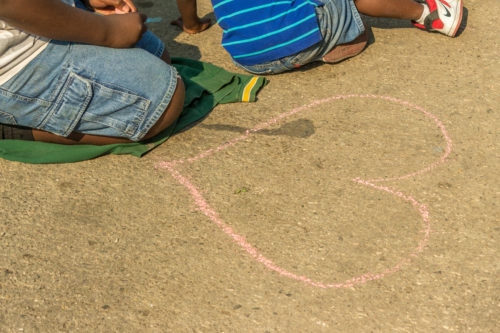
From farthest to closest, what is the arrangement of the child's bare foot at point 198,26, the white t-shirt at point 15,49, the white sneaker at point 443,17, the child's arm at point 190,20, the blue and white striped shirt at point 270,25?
the child's bare foot at point 198,26
the child's arm at point 190,20
the white sneaker at point 443,17
the blue and white striped shirt at point 270,25
the white t-shirt at point 15,49

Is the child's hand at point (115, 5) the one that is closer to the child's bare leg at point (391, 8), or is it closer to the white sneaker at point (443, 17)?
the child's bare leg at point (391, 8)

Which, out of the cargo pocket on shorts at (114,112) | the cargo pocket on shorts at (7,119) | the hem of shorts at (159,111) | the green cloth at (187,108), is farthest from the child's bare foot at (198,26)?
the cargo pocket on shorts at (7,119)

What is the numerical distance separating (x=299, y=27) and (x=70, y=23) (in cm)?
118

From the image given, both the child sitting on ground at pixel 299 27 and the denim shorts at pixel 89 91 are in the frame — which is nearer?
the denim shorts at pixel 89 91

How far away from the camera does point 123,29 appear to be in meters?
2.47

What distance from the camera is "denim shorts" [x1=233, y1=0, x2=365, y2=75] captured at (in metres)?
3.00

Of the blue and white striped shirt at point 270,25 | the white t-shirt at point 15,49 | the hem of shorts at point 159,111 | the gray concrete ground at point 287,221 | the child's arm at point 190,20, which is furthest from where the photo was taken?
the child's arm at point 190,20

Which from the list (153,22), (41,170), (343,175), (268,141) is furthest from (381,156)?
(153,22)

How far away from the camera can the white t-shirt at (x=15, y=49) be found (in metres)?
2.26

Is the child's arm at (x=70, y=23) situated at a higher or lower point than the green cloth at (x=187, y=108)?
higher

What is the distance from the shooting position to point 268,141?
2.66 metres

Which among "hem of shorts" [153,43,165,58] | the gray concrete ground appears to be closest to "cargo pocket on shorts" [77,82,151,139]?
the gray concrete ground

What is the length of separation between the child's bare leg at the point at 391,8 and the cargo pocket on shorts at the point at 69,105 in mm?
1634

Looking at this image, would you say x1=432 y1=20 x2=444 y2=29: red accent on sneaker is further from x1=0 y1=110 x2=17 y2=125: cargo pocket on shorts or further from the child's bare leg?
x1=0 y1=110 x2=17 y2=125: cargo pocket on shorts
